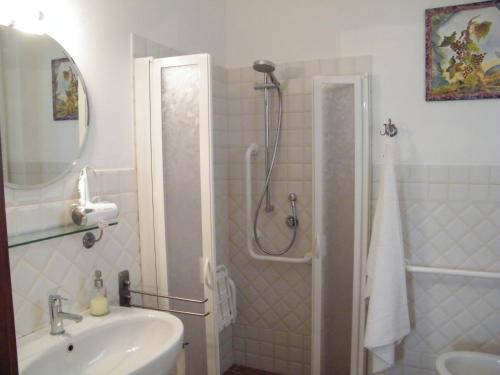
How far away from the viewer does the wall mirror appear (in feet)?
4.43

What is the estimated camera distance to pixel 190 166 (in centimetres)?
187

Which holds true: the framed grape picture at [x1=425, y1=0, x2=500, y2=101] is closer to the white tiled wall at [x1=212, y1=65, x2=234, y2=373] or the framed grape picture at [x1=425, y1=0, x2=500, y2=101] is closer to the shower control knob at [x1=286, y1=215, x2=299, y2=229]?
the shower control knob at [x1=286, y1=215, x2=299, y2=229]

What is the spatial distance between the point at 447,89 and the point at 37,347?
7.33 feet

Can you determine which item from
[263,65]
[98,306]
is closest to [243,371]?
[98,306]

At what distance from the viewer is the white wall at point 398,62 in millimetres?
2207

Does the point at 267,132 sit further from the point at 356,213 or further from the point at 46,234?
the point at 46,234

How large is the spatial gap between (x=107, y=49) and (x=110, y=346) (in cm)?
122

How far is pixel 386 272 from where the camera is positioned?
2109mm

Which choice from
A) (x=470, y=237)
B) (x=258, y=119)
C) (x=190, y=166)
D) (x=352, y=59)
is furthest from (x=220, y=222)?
(x=470, y=237)

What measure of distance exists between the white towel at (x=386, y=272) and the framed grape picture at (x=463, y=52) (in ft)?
1.51

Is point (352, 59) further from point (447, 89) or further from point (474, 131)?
point (474, 131)

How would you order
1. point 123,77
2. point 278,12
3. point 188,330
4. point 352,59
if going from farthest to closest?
point 278,12
point 352,59
point 188,330
point 123,77

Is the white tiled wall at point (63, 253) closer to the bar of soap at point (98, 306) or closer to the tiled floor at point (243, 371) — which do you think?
the bar of soap at point (98, 306)

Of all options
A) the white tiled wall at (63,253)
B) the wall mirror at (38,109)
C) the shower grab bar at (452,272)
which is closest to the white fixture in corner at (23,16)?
the wall mirror at (38,109)
